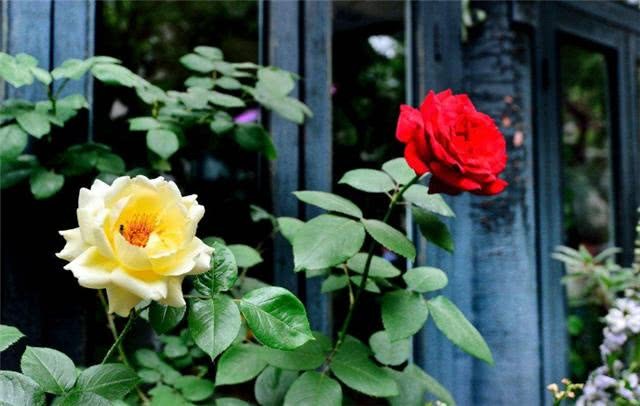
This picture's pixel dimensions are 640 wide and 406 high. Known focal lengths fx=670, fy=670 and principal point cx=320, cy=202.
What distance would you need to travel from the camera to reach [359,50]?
1.70m

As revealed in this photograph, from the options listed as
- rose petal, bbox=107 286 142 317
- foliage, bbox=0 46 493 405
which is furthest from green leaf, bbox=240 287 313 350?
rose petal, bbox=107 286 142 317

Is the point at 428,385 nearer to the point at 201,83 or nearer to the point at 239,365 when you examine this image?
the point at 239,365

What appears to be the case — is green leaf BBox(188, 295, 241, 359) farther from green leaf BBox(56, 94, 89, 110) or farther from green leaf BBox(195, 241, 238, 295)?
green leaf BBox(56, 94, 89, 110)

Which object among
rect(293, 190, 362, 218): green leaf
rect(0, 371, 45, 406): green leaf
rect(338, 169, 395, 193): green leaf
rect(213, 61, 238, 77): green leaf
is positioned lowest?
rect(0, 371, 45, 406): green leaf

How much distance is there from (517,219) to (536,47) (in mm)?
512

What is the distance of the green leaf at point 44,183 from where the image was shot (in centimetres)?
120

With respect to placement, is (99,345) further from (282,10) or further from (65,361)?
(282,10)

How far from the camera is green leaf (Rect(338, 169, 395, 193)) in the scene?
1128 millimetres

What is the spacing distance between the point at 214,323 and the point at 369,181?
0.42 meters

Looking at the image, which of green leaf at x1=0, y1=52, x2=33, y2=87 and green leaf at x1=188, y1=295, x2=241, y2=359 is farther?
green leaf at x1=0, y1=52, x2=33, y2=87

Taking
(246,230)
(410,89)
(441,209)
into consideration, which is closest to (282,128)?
(246,230)

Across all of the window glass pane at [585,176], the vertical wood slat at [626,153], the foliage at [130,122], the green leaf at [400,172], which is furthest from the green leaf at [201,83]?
the vertical wood slat at [626,153]

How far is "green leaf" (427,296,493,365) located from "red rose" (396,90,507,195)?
21 centimetres

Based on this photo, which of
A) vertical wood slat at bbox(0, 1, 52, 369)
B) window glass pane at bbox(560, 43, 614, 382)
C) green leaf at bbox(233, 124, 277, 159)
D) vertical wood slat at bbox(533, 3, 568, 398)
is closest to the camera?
vertical wood slat at bbox(0, 1, 52, 369)
